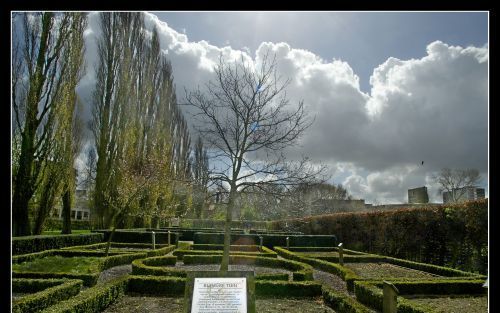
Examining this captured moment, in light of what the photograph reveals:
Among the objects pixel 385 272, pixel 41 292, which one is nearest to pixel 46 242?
pixel 41 292

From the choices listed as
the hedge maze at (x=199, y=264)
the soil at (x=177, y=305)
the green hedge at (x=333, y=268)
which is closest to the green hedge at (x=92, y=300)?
the hedge maze at (x=199, y=264)

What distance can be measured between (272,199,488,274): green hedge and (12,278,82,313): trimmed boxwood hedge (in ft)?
18.6

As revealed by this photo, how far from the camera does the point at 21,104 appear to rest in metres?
15.0

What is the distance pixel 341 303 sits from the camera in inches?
277

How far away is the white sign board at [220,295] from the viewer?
16.6 feet

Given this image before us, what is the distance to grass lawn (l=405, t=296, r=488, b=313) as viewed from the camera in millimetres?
7305

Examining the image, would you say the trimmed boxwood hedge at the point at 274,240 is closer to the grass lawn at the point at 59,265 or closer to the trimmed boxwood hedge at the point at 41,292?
the grass lawn at the point at 59,265

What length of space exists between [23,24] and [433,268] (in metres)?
17.7

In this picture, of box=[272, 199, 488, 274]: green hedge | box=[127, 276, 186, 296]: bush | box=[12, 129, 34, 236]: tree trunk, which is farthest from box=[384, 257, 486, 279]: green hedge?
box=[12, 129, 34, 236]: tree trunk

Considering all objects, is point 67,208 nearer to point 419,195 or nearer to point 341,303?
point 341,303

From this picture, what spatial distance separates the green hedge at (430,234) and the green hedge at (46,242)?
9343 millimetres

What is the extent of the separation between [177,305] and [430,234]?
11341 millimetres

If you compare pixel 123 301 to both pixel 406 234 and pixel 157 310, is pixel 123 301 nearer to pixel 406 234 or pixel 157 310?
pixel 157 310
